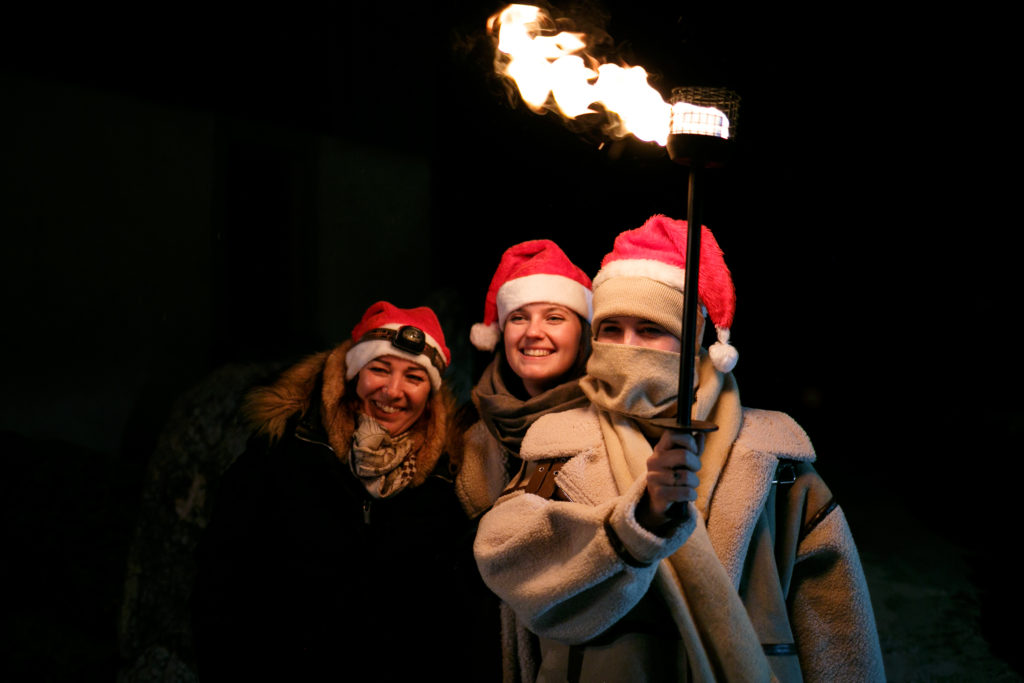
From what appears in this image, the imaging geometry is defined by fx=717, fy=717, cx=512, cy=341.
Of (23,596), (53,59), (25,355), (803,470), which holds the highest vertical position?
(53,59)

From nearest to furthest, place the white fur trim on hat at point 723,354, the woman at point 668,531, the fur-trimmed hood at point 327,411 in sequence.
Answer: the woman at point 668,531 < the white fur trim on hat at point 723,354 < the fur-trimmed hood at point 327,411

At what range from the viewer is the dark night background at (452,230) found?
3744mm

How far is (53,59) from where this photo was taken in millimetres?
5188

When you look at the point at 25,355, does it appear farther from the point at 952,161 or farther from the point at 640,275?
the point at 952,161

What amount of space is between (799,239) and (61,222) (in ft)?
16.8

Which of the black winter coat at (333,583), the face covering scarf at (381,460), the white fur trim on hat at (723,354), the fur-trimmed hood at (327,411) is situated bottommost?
the black winter coat at (333,583)

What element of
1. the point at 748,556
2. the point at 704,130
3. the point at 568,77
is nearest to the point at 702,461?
the point at 748,556

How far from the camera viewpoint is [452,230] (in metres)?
6.04

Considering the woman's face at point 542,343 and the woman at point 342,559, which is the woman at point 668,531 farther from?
the woman at point 342,559

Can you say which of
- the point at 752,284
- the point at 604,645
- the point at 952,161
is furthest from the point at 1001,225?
the point at 604,645

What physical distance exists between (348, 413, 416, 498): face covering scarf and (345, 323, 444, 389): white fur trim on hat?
31cm

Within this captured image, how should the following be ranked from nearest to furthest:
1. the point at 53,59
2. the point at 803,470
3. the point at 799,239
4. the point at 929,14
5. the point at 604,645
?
the point at 604,645, the point at 803,470, the point at 929,14, the point at 799,239, the point at 53,59

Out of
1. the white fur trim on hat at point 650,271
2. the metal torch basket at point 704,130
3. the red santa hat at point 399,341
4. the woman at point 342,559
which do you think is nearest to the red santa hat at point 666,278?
the white fur trim on hat at point 650,271

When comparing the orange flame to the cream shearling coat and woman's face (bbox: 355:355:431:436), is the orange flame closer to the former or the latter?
the cream shearling coat
